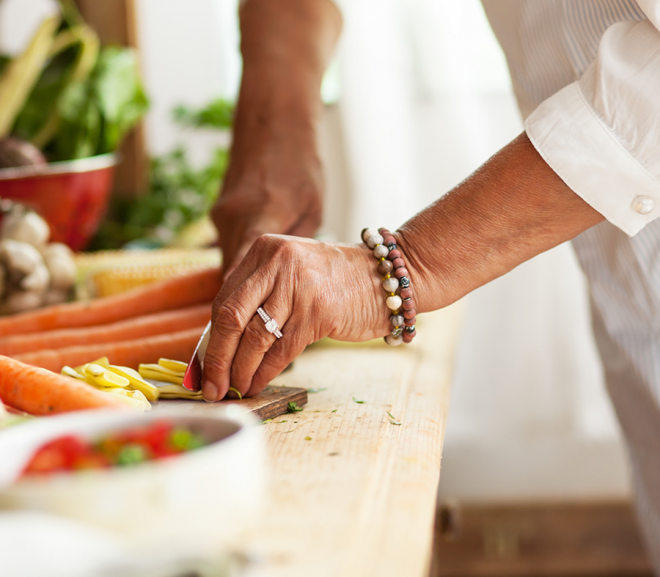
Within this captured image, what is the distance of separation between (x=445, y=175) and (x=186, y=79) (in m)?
0.84

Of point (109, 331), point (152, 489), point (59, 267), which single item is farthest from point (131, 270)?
point (152, 489)

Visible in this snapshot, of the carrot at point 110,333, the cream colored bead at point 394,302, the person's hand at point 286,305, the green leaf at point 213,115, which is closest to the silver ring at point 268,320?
the person's hand at point 286,305

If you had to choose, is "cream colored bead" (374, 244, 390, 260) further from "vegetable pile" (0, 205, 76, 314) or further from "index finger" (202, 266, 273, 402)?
"vegetable pile" (0, 205, 76, 314)

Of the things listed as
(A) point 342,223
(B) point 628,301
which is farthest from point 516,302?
(B) point 628,301

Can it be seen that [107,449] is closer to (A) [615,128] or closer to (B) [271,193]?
(A) [615,128]

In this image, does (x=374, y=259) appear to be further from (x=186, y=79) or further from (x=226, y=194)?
(x=186, y=79)

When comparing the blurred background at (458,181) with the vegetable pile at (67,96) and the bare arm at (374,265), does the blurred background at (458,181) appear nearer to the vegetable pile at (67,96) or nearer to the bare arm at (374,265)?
the vegetable pile at (67,96)

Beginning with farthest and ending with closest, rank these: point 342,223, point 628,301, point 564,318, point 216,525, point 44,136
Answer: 1. point 342,223
2. point 564,318
3. point 44,136
4. point 628,301
5. point 216,525

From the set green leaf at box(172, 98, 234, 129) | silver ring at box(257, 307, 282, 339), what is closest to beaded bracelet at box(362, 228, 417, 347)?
silver ring at box(257, 307, 282, 339)

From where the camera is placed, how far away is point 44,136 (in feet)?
5.31

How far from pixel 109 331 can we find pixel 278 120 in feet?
1.38

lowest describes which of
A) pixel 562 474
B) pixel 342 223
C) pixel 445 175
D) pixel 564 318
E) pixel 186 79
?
pixel 562 474

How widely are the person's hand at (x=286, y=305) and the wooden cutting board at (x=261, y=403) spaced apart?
15 millimetres

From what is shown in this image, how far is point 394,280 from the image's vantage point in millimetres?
706
